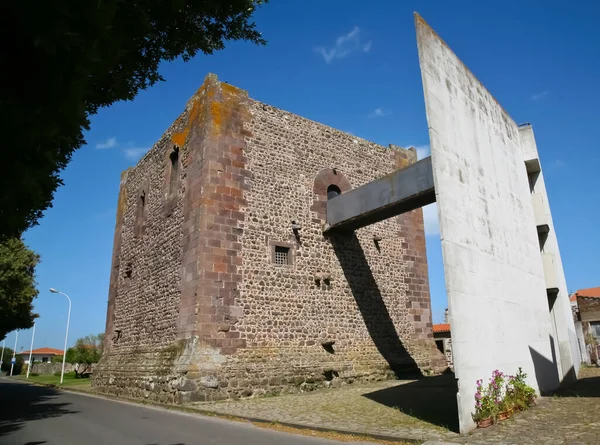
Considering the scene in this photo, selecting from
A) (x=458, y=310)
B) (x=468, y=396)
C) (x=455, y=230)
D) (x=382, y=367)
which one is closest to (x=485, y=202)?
(x=455, y=230)

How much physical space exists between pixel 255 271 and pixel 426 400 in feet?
18.6

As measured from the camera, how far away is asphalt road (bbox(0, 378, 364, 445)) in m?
6.40

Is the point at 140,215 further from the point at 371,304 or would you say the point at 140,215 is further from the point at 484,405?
the point at 484,405

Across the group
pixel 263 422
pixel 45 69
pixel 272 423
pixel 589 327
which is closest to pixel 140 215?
pixel 263 422

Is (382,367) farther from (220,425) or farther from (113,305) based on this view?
(113,305)

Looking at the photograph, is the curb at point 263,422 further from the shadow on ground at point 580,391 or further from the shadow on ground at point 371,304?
the shadow on ground at point 371,304

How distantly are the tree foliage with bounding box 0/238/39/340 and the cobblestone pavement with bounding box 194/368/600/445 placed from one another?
16.7m

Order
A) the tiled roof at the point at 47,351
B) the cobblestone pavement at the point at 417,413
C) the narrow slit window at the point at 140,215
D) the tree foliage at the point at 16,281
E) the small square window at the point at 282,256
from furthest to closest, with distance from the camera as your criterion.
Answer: the tiled roof at the point at 47,351 → the tree foliage at the point at 16,281 → the narrow slit window at the point at 140,215 → the small square window at the point at 282,256 → the cobblestone pavement at the point at 417,413

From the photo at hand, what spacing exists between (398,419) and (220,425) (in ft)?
10.0

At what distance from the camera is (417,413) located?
8.02 metres

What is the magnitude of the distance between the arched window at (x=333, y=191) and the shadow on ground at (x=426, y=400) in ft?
21.1

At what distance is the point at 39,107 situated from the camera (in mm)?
3254

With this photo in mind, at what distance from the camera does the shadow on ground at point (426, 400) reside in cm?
752

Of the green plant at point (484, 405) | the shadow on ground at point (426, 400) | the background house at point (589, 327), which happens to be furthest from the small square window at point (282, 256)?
the background house at point (589, 327)
